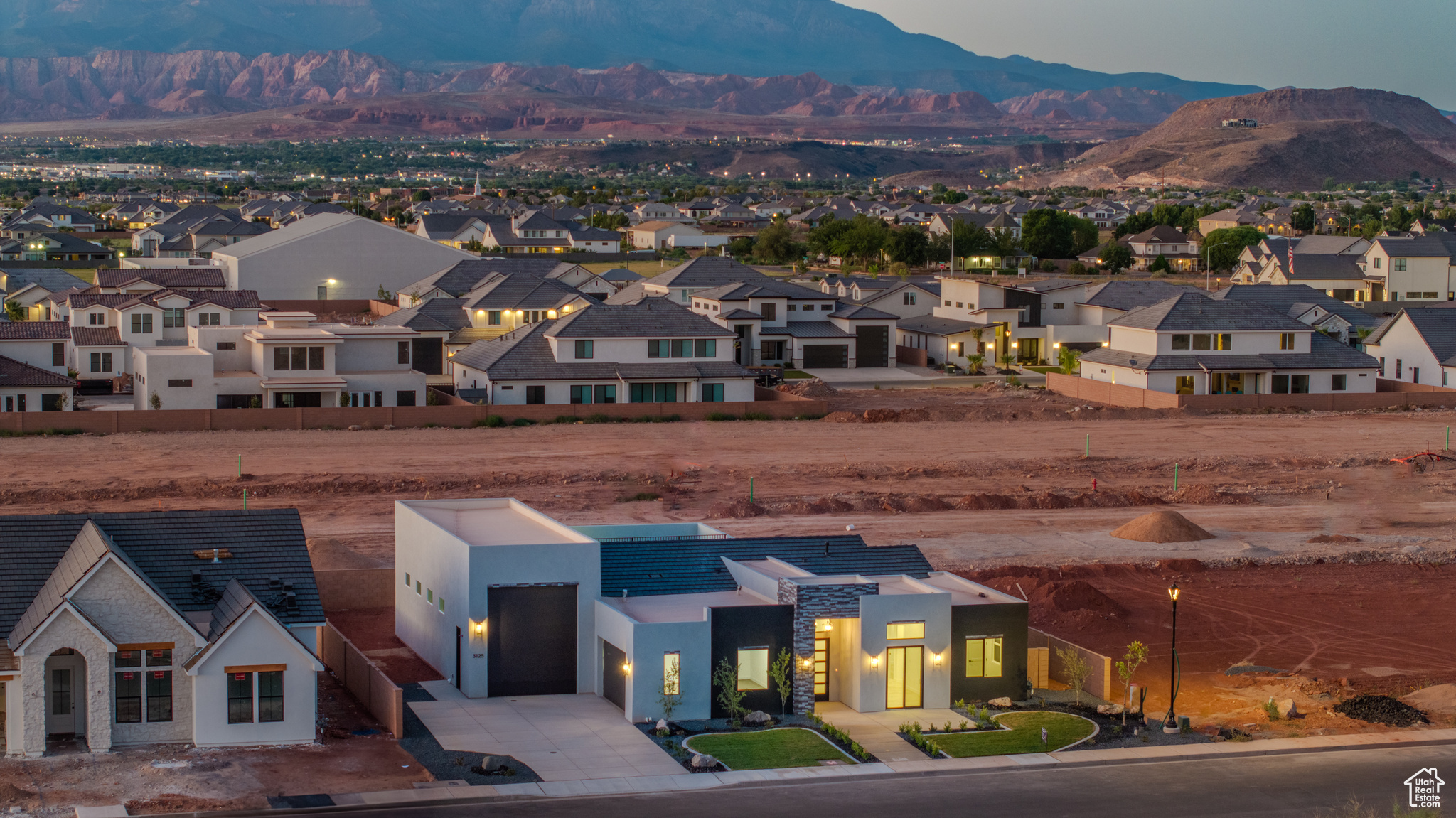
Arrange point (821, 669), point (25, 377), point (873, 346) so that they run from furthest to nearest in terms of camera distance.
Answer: point (873, 346) < point (25, 377) < point (821, 669)

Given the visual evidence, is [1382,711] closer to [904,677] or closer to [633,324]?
[904,677]

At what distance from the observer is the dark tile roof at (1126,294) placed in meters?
86.9

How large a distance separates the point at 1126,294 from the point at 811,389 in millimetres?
24217

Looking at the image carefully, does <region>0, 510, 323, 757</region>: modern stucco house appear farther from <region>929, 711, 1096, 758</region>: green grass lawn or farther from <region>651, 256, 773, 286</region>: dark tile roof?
<region>651, 256, 773, 286</region>: dark tile roof

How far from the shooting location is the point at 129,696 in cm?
2550

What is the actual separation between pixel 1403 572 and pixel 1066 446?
19603mm

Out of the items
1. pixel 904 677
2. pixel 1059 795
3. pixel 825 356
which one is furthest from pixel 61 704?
pixel 825 356

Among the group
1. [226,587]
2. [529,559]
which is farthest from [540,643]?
[226,587]

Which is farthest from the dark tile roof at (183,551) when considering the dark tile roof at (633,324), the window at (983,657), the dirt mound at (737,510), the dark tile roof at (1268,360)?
the dark tile roof at (1268,360)

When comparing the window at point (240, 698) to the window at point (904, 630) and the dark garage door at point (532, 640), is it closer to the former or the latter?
the dark garage door at point (532, 640)

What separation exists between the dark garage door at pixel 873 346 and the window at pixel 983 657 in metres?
55.4

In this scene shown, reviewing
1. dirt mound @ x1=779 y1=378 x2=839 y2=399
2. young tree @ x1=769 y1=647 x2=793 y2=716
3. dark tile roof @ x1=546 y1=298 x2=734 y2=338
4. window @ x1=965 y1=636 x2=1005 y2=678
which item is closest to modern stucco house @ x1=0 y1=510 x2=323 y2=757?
young tree @ x1=769 y1=647 x2=793 y2=716

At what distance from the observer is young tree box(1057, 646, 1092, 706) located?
3042cm

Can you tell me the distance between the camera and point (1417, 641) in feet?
116
